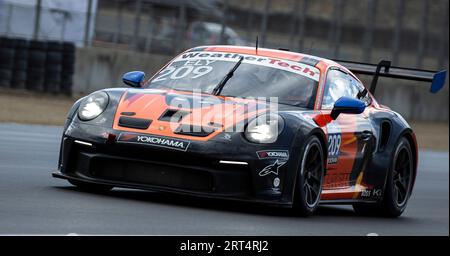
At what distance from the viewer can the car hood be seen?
27.1 ft

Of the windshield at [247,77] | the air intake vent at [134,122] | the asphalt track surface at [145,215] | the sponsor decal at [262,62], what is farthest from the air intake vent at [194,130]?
the sponsor decal at [262,62]

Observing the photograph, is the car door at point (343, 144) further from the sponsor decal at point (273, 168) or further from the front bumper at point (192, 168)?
the front bumper at point (192, 168)

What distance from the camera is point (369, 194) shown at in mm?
10133

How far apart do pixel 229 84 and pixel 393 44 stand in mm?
19228

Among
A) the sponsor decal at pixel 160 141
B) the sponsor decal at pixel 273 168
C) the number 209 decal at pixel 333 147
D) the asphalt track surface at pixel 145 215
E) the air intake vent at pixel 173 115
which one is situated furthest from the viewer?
the number 209 decal at pixel 333 147

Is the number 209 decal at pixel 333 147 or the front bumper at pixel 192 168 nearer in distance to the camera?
the front bumper at pixel 192 168

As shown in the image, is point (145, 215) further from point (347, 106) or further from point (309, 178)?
point (347, 106)

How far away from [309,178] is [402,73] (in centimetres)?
251

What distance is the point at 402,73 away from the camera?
35.7 feet

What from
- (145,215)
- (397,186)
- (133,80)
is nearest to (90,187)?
(133,80)

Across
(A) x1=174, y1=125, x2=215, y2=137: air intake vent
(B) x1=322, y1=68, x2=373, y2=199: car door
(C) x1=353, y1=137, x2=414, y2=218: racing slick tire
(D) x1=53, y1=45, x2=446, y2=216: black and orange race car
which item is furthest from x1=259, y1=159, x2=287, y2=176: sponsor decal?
(C) x1=353, y1=137, x2=414, y2=218: racing slick tire

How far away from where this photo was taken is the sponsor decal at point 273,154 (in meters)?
8.23

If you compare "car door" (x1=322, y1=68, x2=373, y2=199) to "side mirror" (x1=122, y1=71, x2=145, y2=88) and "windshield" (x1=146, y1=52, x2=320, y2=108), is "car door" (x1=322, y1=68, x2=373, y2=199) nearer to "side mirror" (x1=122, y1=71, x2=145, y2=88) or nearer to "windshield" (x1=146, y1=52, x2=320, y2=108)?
"windshield" (x1=146, y1=52, x2=320, y2=108)

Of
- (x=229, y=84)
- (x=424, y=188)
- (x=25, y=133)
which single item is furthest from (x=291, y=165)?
(x=25, y=133)
